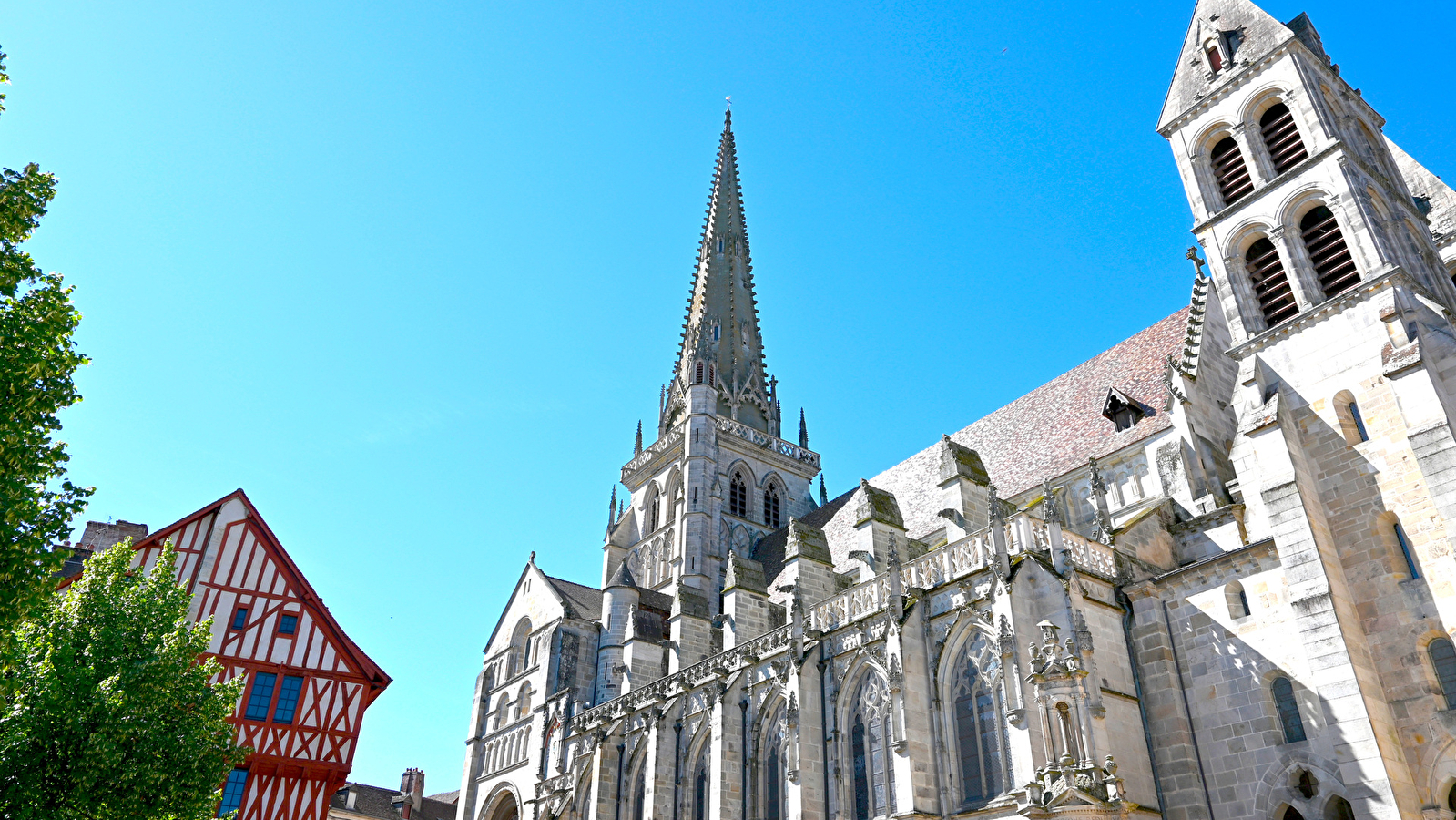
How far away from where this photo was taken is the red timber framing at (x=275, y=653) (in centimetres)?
2106

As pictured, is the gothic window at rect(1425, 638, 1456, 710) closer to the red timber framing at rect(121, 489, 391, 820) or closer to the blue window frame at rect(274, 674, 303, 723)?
the red timber framing at rect(121, 489, 391, 820)

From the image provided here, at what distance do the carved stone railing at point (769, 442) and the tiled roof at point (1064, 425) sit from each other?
407 inches

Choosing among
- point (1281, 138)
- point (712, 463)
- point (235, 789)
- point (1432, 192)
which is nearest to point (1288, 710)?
point (1281, 138)

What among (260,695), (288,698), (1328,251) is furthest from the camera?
(288,698)

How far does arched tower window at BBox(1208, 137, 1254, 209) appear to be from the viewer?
19125 millimetres

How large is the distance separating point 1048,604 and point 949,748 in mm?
3063

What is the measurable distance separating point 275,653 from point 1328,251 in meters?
23.8

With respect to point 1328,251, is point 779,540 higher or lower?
higher

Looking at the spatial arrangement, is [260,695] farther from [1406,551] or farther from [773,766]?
[1406,551]

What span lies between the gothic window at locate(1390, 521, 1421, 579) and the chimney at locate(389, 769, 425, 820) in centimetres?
3895

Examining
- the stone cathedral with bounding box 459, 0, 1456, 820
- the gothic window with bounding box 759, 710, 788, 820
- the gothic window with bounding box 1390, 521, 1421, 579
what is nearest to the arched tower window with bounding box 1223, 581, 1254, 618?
the stone cathedral with bounding box 459, 0, 1456, 820

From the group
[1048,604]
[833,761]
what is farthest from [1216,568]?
[833,761]

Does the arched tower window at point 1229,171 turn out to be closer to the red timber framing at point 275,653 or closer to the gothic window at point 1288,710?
the gothic window at point 1288,710

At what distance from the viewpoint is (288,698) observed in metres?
21.9
